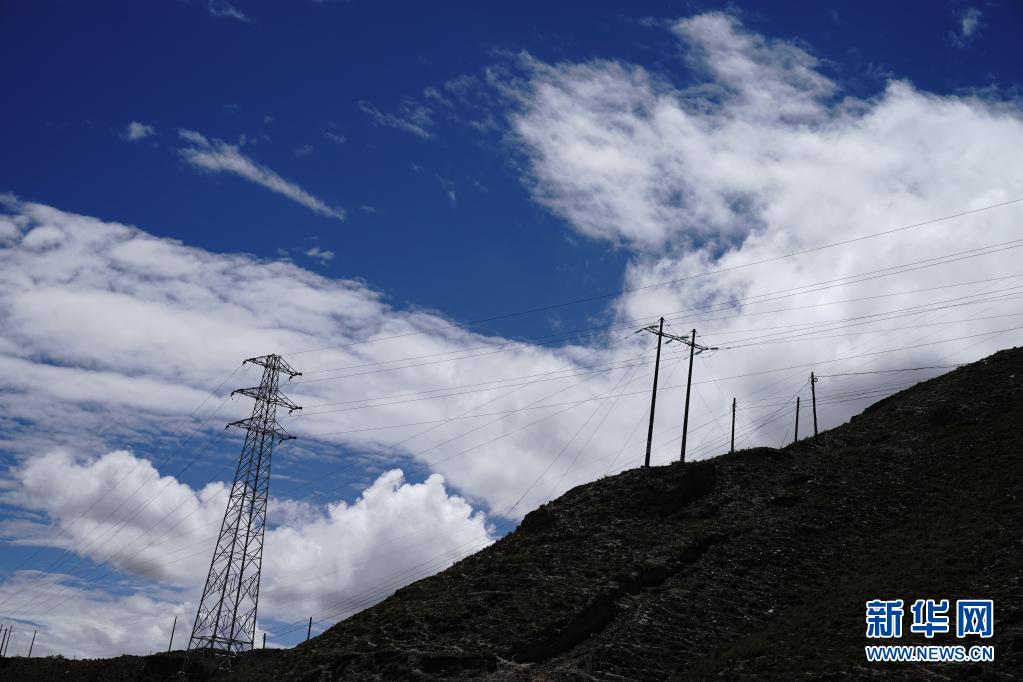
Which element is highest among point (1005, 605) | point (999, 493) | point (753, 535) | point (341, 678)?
point (999, 493)

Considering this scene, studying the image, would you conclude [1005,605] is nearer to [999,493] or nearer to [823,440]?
[999,493]

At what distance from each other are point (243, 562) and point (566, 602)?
27927 mm

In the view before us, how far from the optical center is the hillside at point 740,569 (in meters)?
33.5

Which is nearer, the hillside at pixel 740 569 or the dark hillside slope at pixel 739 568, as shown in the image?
the hillside at pixel 740 569

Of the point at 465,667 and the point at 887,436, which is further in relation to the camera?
the point at 887,436

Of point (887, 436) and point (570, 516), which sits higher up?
point (887, 436)

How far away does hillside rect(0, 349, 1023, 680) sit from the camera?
3353 cm

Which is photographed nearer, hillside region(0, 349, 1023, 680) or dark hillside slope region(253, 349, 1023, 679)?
hillside region(0, 349, 1023, 680)

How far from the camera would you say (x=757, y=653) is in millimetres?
32625

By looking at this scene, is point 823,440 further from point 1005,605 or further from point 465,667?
point 465,667

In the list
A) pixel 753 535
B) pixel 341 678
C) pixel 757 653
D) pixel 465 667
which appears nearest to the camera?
pixel 757 653

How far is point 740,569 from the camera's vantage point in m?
41.3

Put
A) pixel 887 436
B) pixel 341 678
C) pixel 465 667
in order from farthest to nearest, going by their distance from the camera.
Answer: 1. pixel 887 436
2. pixel 341 678
3. pixel 465 667

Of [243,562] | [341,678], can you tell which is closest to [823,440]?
[341,678]
